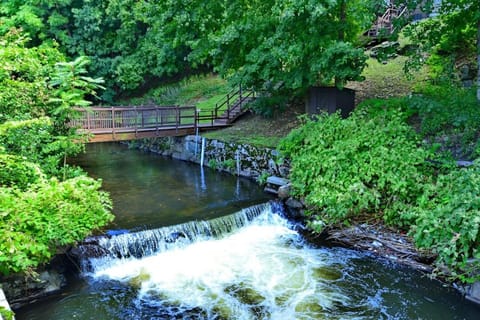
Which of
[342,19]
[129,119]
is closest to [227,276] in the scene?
[129,119]

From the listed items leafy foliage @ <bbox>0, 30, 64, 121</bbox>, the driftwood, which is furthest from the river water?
leafy foliage @ <bbox>0, 30, 64, 121</bbox>

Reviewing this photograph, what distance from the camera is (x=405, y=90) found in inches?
606

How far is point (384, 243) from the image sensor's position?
8680 millimetres

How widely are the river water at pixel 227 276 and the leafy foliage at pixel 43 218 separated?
1203 mm

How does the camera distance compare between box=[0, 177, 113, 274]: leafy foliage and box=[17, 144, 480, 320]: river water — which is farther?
box=[17, 144, 480, 320]: river water

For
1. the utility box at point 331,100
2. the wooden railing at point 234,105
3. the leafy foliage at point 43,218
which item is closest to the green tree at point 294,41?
the utility box at point 331,100

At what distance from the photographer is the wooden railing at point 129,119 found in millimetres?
13844

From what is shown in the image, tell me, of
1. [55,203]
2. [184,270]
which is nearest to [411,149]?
[184,270]

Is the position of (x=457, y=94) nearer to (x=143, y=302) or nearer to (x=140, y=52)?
(x=143, y=302)

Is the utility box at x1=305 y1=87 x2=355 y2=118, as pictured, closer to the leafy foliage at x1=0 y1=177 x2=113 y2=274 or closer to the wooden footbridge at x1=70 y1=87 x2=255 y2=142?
the wooden footbridge at x1=70 y1=87 x2=255 y2=142

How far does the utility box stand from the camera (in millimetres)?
13773

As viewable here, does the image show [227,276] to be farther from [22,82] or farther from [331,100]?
[331,100]

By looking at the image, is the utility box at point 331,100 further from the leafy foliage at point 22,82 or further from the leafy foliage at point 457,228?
the leafy foliage at point 22,82

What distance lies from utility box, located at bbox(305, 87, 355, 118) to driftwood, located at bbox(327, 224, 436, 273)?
5.63 m
